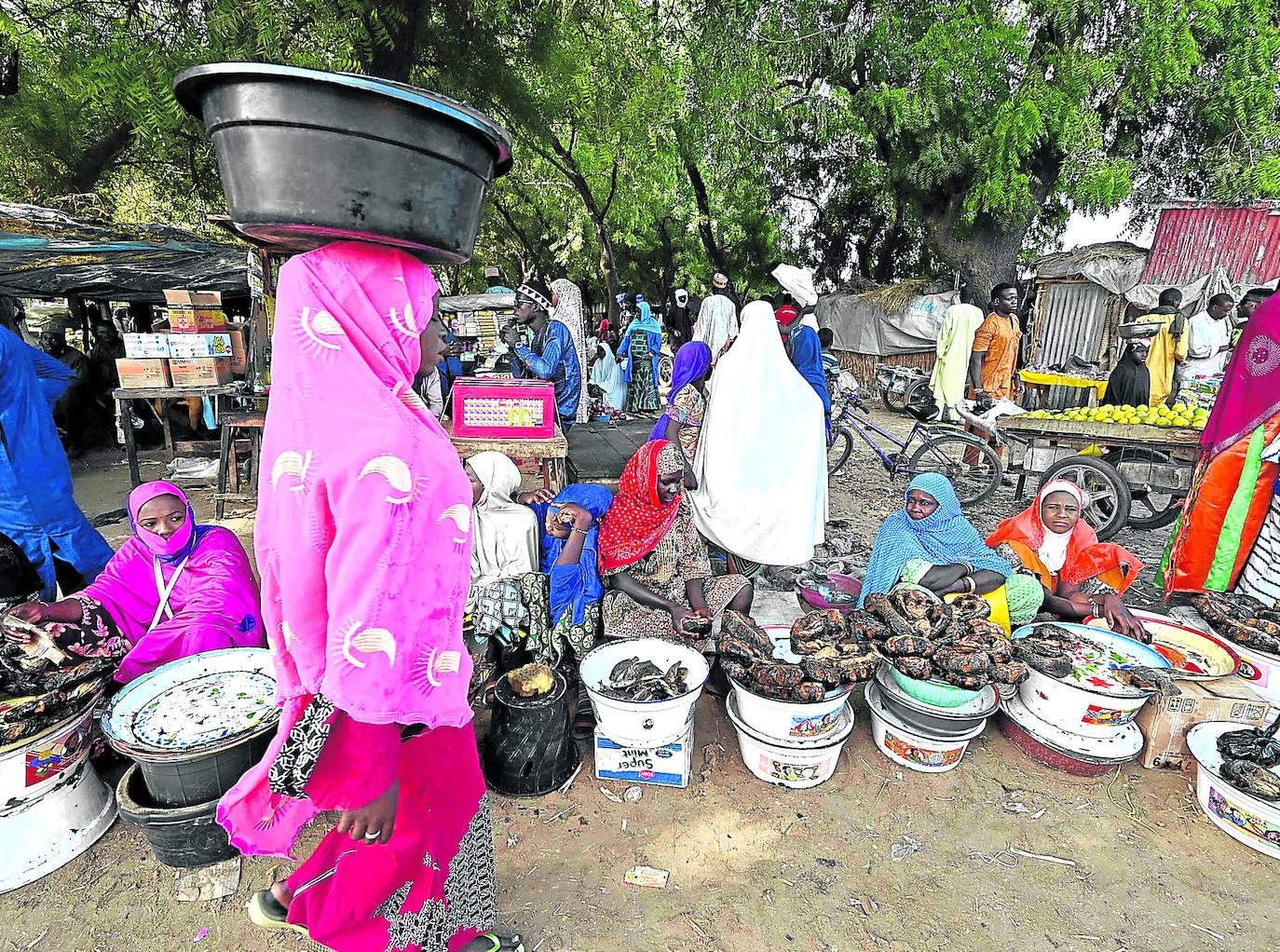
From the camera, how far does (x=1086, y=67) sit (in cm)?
896

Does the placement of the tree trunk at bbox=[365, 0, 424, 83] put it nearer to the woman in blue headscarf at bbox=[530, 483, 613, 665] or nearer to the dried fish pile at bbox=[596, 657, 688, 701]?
the woman in blue headscarf at bbox=[530, 483, 613, 665]

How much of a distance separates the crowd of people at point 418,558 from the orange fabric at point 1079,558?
0.6 inches

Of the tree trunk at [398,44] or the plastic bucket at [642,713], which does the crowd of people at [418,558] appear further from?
the tree trunk at [398,44]

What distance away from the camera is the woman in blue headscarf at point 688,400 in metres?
4.70

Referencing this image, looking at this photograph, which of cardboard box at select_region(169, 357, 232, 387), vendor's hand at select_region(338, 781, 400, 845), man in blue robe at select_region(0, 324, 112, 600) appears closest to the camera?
vendor's hand at select_region(338, 781, 400, 845)

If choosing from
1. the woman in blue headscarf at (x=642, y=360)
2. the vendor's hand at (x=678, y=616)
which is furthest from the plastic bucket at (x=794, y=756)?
the woman in blue headscarf at (x=642, y=360)

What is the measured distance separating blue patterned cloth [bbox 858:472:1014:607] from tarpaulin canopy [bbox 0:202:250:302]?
27.4 feet

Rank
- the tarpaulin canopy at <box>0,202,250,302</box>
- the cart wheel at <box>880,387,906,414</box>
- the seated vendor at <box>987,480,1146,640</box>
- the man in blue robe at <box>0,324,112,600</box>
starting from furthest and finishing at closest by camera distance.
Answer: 1. the cart wheel at <box>880,387,906,414</box>
2. the tarpaulin canopy at <box>0,202,250,302</box>
3. the seated vendor at <box>987,480,1146,640</box>
4. the man in blue robe at <box>0,324,112,600</box>

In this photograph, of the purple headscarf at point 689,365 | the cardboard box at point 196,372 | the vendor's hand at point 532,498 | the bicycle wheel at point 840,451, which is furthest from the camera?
the bicycle wheel at point 840,451

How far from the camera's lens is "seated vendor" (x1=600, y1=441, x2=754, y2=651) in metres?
3.42

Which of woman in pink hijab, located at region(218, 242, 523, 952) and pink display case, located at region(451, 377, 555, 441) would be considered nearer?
woman in pink hijab, located at region(218, 242, 523, 952)

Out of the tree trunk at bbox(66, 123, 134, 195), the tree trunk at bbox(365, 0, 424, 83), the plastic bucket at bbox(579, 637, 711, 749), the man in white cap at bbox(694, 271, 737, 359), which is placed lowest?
the plastic bucket at bbox(579, 637, 711, 749)

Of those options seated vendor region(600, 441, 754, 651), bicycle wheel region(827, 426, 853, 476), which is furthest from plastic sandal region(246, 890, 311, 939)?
bicycle wheel region(827, 426, 853, 476)

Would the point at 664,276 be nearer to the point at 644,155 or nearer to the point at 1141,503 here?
the point at 644,155
